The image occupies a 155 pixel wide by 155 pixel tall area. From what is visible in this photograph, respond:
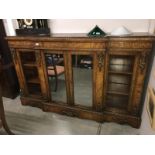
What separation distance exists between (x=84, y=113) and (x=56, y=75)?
27.6 inches

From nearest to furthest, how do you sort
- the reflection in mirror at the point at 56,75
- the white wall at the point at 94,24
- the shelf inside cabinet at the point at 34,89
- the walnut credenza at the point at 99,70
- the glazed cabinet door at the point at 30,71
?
the walnut credenza at the point at 99,70 → the white wall at the point at 94,24 → the reflection in mirror at the point at 56,75 → the glazed cabinet door at the point at 30,71 → the shelf inside cabinet at the point at 34,89

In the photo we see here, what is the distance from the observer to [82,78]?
192 cm

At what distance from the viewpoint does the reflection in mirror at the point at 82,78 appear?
5.89 feet

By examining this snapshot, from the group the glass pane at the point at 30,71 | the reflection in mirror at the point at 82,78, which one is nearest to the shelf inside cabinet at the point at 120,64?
the reflection in mirror at the point at 82,78

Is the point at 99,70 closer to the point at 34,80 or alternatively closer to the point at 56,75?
the point at 56,75

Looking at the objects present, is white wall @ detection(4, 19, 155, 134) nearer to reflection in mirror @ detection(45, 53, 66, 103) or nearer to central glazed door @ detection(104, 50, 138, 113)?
central glazed door @ detection(104, 50, 138, 113)

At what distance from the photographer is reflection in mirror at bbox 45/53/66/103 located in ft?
6.33

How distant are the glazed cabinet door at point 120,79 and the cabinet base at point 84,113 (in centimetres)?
10

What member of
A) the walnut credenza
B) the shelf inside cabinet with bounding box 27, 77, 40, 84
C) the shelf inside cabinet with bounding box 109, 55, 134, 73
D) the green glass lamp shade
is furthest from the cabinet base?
the green glass lamp shade

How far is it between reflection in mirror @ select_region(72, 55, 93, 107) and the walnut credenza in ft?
0.12

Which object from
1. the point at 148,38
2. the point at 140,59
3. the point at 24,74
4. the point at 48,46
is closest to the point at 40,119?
the point at 24,74

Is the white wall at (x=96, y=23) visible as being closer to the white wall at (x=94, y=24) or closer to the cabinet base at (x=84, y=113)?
the white wall at (x=94, y=24)

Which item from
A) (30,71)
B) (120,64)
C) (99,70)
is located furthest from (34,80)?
(120,64)

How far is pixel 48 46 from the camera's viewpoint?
1833mm
